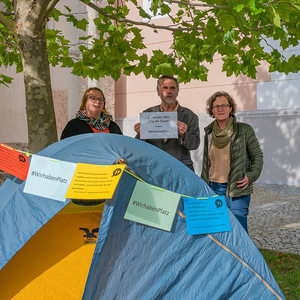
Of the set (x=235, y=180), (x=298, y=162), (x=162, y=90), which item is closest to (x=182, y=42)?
(x=162, y=90)

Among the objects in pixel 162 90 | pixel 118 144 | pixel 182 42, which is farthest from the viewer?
pixel 182 42

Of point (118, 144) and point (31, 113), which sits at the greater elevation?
point (31, 113)

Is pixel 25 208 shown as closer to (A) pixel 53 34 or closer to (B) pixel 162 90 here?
(B) pixel 162 90

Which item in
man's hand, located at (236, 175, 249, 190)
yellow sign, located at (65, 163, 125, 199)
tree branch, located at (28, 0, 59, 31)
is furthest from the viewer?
tree branch, located at (28, 0, 59, 31)

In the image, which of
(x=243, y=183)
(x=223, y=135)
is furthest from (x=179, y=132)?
(x=243, y=183)

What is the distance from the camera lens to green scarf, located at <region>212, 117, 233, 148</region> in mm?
3131

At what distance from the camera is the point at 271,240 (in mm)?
4738

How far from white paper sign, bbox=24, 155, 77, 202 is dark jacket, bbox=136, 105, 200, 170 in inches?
51.3

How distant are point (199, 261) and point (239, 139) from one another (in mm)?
1243

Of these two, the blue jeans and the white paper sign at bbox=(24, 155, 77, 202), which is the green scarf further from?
the white paper sign at bbox=(24, 155, 77, 202)

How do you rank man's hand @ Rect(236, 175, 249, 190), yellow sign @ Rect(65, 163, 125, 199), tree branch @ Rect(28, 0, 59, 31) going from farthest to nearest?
1. tree branch @ Rect(28, 0, 59, 31)
2. man's hand @ Rect(236, 175, 249, 190)
3. yellow sign @ Rect(65, 163, 125, 199)

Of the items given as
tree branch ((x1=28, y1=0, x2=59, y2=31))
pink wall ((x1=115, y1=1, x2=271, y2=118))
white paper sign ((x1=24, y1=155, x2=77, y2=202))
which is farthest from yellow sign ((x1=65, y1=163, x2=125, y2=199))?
pink wall ((x1=115, y1=1, x2=271, y2=118))

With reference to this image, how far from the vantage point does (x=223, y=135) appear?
3154mm

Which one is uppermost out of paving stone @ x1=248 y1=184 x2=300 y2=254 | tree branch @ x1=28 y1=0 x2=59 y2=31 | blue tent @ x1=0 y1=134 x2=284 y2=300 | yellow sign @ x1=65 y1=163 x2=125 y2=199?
tree branch @ x1=28 y1=0 x2=59 y2=31
